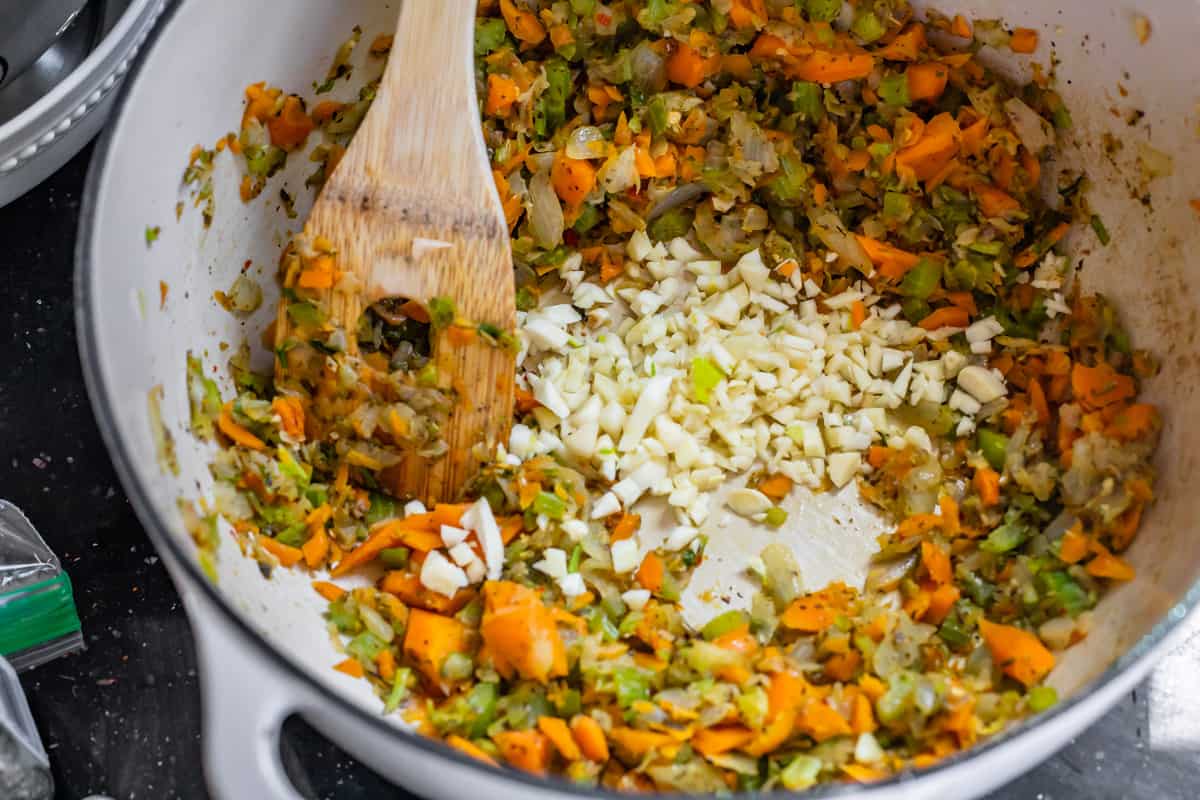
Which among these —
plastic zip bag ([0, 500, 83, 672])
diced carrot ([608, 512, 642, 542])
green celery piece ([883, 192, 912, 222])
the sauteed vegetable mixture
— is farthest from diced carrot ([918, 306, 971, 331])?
plastic zip bag ([0, 500, 83, 672])

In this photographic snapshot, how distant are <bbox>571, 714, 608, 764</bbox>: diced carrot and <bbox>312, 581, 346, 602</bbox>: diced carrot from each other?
316 mm

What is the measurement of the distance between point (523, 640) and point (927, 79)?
0.90 meters

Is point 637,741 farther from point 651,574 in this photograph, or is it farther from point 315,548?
point 315,548

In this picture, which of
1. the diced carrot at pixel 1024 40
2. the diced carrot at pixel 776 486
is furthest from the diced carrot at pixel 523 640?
the diced carrot at pixel 1024 40

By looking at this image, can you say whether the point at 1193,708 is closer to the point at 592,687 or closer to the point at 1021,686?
the point at 1021,686

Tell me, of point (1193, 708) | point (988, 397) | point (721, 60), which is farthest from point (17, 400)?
point (1193, 708)

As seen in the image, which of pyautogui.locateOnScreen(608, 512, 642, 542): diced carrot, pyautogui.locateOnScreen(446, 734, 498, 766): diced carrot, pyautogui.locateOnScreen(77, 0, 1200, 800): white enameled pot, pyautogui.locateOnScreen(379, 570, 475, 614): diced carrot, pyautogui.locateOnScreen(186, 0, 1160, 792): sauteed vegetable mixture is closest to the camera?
pyautogui.locateOnScreen(77, 0, 1200, 800): white enameled pot

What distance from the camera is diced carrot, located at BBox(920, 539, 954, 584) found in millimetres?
1372

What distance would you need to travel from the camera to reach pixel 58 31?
4.96ft

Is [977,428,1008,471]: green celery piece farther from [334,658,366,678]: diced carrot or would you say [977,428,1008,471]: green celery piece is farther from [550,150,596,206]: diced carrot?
[334,658,366,678]: diced carrot

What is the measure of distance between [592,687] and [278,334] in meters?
0.55

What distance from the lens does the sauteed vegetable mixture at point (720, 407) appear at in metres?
1.23

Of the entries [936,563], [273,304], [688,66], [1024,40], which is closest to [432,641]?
[273,304]

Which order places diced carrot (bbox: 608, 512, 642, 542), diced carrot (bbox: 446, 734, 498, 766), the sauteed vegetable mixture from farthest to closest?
1. diced carrot (bbox: 608, 512, 642, 542)
2. the sauteed vegetable mixture
3. diced carrot (bbox: 446, 734, 498, 766)
